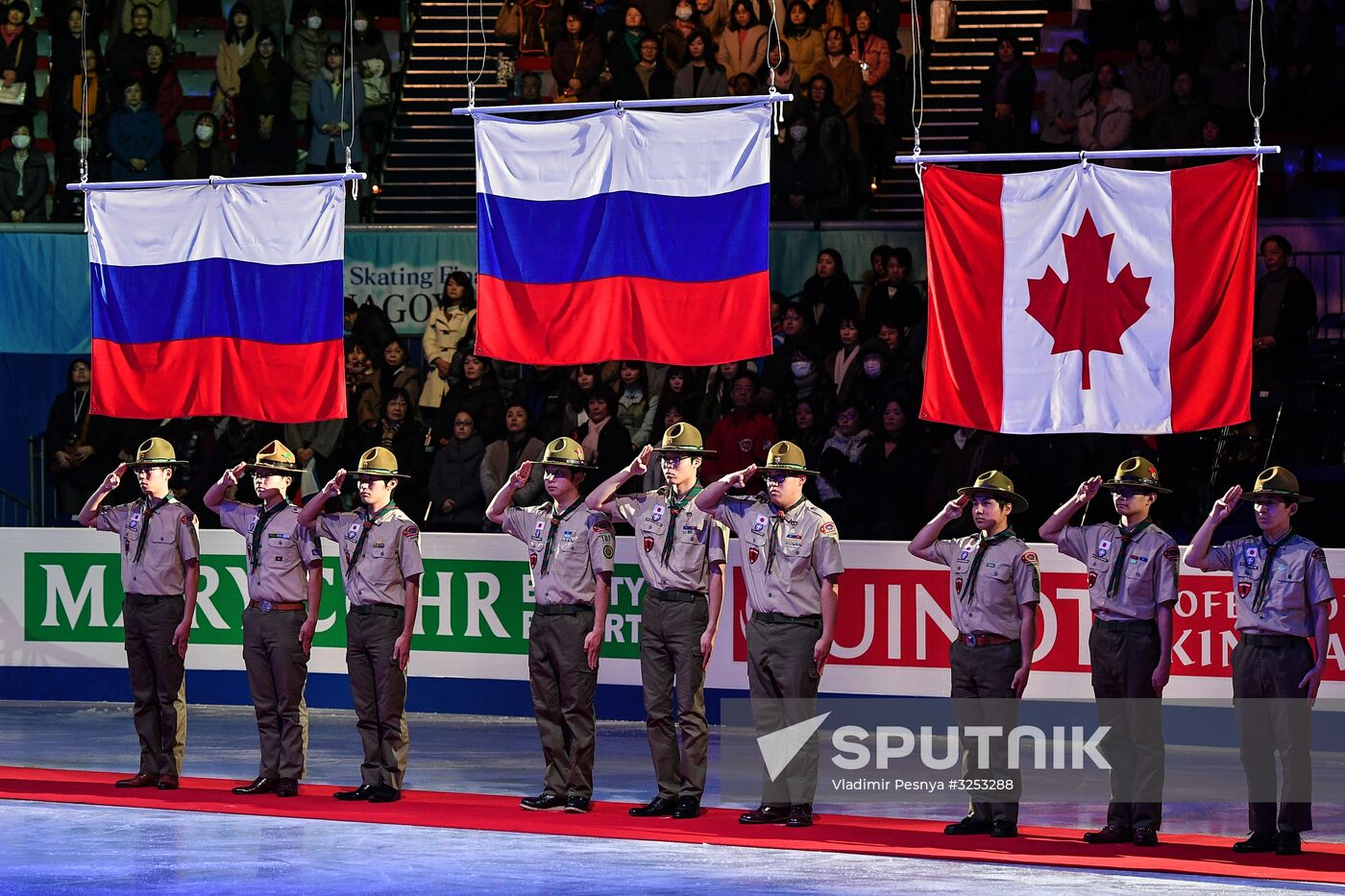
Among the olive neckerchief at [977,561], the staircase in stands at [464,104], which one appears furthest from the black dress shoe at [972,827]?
the staircase in stands at [464,104]

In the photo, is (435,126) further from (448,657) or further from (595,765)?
(595,765)

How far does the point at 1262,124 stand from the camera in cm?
1744

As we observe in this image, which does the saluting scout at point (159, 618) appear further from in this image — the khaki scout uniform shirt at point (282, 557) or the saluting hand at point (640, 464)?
the saluting hand at point (640, 464)

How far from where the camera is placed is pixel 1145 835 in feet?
34.2

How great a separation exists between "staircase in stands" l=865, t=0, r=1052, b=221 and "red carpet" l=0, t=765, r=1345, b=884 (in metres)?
8.42

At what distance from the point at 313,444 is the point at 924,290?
5444mm

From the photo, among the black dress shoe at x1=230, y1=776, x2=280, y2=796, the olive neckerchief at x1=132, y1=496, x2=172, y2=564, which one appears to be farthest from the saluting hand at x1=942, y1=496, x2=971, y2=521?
the olive neckerchief at x1=132, y1=496, x2=172, y2=564

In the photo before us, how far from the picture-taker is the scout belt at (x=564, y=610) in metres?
11.5

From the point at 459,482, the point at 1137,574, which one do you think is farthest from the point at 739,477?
the point at 459,482

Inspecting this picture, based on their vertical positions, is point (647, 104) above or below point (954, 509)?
above

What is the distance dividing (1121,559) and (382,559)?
4345mm

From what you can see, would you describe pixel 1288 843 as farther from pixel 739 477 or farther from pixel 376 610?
pixel 376 610

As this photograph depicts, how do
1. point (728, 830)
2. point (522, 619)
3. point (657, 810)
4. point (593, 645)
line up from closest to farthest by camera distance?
point (728, 830) < point (657, 810) < point (593, 645) < point (522, 619)

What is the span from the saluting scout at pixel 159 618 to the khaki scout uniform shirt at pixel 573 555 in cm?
235
